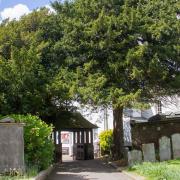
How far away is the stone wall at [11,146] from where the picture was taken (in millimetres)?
19406

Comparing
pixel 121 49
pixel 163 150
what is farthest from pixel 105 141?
pixel 121 49

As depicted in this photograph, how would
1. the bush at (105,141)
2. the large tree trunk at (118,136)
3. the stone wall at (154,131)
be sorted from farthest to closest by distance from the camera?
the bush at (105,141) < the large tree trunk at (118,136) < the stone wall at (154,131)

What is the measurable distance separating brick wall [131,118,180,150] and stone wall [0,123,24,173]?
14.2 m

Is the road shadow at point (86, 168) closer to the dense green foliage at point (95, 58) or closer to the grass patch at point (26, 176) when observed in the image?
the dense green foliage at point (95, 58)

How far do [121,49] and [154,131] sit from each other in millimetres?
6869

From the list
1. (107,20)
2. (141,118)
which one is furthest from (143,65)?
(141,118)

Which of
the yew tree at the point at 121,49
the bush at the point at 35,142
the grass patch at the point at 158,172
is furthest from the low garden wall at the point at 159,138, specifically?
the bush at the point at 35,142

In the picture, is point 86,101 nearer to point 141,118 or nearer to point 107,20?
point 107,20

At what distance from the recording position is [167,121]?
107ft

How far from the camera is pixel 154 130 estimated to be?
32.7 m

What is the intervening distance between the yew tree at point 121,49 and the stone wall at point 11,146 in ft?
27.7

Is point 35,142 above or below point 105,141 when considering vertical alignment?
below

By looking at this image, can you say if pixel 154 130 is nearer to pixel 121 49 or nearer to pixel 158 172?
pixel 121 49

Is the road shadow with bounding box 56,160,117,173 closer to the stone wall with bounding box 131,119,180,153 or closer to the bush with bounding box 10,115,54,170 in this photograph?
the stone wall with bounding box 131,119,180,153
